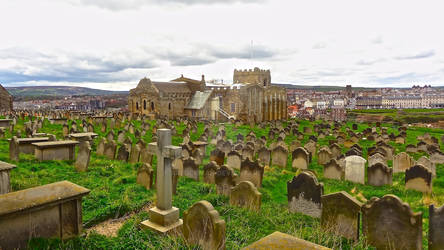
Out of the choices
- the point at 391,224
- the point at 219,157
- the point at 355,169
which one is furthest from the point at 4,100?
the point at 391,224

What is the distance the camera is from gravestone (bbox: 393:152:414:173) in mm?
12250

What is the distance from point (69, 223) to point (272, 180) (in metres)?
6.82

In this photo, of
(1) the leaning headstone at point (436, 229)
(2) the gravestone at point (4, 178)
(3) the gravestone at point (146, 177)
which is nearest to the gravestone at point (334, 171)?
(1) the leaning headstone at point (436, 229)

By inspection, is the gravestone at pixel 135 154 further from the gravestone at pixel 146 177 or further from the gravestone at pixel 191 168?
the gravestone at pixel 146 177

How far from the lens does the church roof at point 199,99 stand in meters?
42.0

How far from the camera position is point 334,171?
1112 centimetres

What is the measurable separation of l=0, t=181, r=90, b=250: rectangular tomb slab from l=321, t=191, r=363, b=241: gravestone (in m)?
4.56

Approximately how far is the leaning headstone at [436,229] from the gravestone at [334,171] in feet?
18.3

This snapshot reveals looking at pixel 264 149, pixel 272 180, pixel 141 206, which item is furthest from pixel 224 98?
pixel 141 206

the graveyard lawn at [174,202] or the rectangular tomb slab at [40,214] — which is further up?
the rectangular tomb slab at [40,214]

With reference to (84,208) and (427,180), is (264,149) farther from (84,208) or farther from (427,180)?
(84,208)

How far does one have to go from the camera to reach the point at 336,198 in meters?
6.14

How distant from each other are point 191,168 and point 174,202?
297 centimetres

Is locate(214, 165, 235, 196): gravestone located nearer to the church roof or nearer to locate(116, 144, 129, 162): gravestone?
locate(116, 144, 129, 162): gravestone
